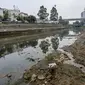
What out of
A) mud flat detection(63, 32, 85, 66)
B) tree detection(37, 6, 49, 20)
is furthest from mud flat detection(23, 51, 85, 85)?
tree detection(37, 6, 49, 20)

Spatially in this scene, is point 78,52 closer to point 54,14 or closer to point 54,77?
point 54,77

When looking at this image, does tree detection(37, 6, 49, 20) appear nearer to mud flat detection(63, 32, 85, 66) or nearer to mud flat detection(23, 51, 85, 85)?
mud flat detection(63, 32, 85, 66)

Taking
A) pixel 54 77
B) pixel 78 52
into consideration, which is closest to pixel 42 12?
pixel 78 52

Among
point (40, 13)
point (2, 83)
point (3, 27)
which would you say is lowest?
point (2, 83)

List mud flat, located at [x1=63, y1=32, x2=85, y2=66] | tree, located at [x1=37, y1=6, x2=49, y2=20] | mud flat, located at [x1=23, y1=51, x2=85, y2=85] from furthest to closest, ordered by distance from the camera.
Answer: tree, located at [x1=37, y1=6, x2=49, y2=20]
mud flat, located at [x1=63, y1=32, x2=85, y2=66]
mud flat, located at [x1=23, y1=51, x2=85, y2=85]

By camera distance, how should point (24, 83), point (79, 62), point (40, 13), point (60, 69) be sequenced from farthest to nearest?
point (40, 13), point (79, 62), point (60, 69), point (24, 83)

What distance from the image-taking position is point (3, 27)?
45.8 meters

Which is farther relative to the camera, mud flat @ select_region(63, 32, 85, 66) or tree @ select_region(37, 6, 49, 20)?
tree @ select_region(37, 6, 49, 20)

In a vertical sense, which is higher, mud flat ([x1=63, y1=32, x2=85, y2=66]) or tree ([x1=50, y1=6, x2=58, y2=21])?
tree ([x1=50, y1=6, x2=58, y2=21])

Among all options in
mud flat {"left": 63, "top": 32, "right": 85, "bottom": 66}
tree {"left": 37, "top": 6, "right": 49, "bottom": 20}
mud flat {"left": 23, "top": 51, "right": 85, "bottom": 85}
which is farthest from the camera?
tree {"left": 37, "top": 6, "right": 49, "bottom": 20}

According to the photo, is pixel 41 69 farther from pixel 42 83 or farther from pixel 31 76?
pixel 42 83

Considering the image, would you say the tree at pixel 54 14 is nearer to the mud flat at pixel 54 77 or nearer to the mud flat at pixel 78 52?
the mud flat at pixel 78 52

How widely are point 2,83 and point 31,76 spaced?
86.7 inches

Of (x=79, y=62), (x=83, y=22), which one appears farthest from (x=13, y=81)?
(x=83, y=22)
